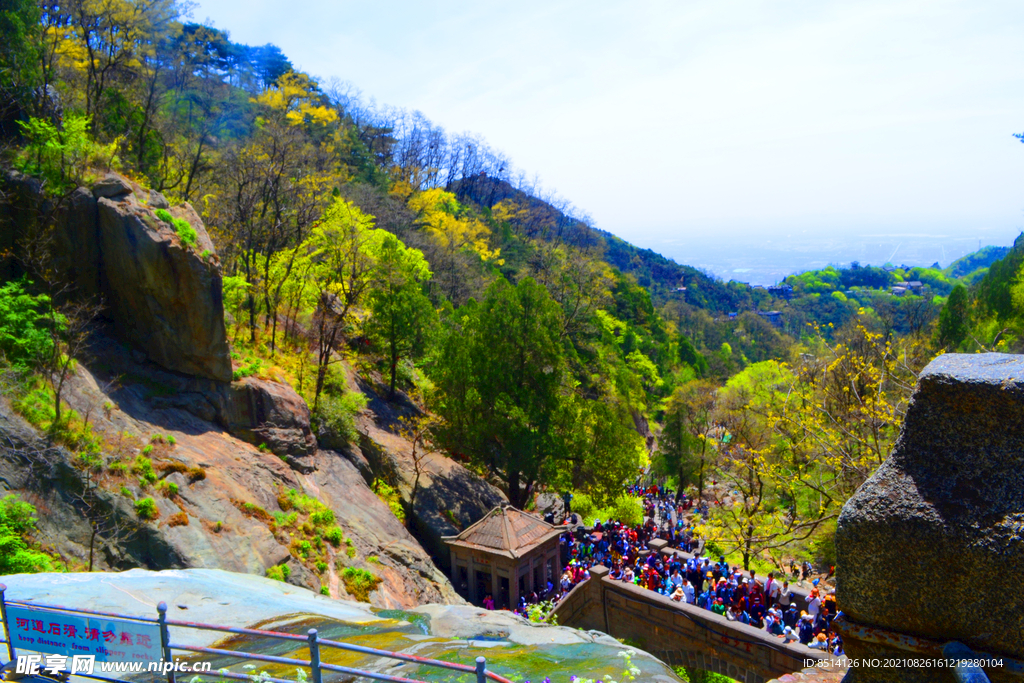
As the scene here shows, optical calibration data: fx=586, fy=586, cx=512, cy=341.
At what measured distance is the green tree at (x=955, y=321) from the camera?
1314 inches

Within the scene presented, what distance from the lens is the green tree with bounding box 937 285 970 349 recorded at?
1314 inches

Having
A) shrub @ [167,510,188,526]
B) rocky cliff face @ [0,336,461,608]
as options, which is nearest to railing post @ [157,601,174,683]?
rocky cliff face @ [0,336,461,608]

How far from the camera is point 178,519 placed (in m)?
13.0

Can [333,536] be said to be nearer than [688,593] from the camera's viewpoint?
No

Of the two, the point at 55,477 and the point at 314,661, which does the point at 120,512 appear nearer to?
the point at 55,477

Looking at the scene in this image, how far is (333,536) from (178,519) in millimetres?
4121

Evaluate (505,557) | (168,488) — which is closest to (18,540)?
(168,488)

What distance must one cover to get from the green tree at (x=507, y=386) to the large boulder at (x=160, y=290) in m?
9.08

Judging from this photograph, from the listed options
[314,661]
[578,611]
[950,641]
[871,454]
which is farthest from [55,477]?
[871,454]

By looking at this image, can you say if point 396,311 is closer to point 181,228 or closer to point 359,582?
point 181,228

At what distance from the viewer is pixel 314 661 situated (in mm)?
4398

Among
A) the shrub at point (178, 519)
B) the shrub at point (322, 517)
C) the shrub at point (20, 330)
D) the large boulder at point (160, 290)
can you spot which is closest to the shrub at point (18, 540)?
the shrub at point (178, 519)

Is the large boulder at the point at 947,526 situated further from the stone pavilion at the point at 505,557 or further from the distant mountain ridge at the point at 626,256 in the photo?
the distant mountain ridge at the point at 626,256

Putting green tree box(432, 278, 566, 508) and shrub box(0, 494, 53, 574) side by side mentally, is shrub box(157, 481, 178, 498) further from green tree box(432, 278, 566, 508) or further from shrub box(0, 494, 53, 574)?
green tree box(432, 278, 566, 508)
